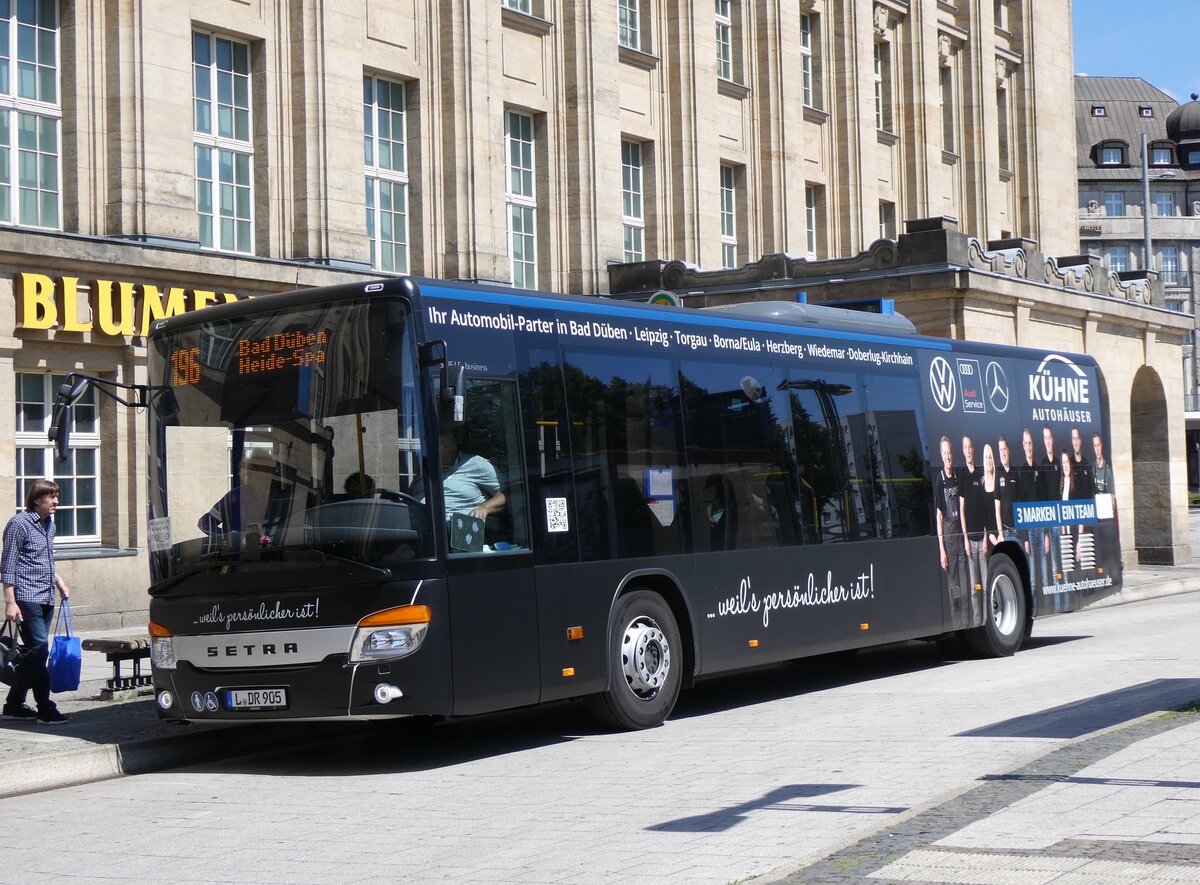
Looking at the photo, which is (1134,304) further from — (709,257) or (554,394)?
(554,394)

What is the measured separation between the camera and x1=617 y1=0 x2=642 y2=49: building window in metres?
28.6

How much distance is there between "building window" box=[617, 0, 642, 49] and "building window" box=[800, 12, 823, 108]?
5.93 m

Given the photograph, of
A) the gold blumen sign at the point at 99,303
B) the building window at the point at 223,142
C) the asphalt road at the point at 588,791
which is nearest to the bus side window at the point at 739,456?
the asphalt road at the point at 588,791

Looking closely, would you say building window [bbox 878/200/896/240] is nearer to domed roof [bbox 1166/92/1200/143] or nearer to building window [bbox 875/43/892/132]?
building window [bbox 875/43/892/132]

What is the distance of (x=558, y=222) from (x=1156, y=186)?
93614mm

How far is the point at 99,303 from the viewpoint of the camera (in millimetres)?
18719

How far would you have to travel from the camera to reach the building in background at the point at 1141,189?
10688 cm

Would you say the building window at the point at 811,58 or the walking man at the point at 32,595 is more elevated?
the building window at the point at 811,58

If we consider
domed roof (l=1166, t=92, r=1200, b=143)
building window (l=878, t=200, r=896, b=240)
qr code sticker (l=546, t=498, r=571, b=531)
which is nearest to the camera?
qr code sticker (l=546, t=498, r=571, b=531)

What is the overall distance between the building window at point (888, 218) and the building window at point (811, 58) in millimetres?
3508

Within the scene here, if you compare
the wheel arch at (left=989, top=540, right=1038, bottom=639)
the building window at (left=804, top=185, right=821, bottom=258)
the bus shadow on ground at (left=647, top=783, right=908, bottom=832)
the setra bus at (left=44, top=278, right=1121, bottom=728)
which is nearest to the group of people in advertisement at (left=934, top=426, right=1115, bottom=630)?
the wheel arch at (left=989, top=540, right=1038, bottom=639)

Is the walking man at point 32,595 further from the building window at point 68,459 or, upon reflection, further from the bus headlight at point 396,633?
the building window at point 68,459

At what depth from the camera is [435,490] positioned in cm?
995

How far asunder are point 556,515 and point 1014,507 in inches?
293
